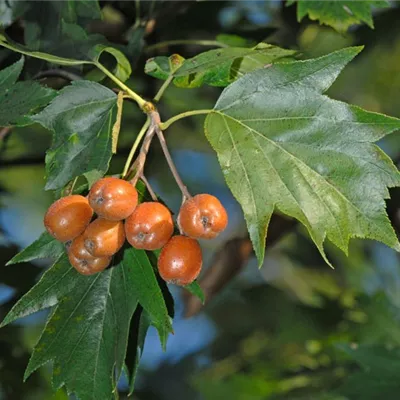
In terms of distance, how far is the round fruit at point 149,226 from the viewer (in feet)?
3.48

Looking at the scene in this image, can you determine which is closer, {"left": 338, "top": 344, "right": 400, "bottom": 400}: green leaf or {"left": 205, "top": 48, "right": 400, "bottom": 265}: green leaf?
{"left": 205, "top": 48, "right": 400, "bottom": 265}: green leaf

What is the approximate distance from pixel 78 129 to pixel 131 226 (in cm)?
20

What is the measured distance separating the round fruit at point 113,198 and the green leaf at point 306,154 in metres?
0.13

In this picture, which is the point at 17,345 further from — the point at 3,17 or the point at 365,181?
the point at 365,181

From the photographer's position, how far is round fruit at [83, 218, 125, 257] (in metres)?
1.08

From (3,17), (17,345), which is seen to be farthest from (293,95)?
(17,345)

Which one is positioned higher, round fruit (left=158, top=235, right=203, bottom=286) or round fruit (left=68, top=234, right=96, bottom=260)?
round fruit (left=68, top=234, right=96, bottom=260)

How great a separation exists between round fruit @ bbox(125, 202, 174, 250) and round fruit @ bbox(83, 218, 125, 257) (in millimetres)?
19

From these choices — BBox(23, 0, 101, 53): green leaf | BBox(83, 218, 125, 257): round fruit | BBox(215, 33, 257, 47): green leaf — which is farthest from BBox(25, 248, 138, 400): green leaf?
BBox(215, 33, 257, 47): green leaf

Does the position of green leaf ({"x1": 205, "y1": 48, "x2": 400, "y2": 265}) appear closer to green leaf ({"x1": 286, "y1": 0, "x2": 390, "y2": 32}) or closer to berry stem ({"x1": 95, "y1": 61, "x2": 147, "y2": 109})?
berry stem ({"x1": 95, "y1": 61, "x2": 147, "y2": 109})

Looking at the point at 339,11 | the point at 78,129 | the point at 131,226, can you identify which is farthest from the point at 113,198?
the point at 339,11

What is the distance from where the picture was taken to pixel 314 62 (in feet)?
3.78

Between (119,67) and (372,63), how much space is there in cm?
173

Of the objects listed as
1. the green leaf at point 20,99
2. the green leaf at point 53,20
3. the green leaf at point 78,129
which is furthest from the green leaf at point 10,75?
the green leaf at point 53,20
